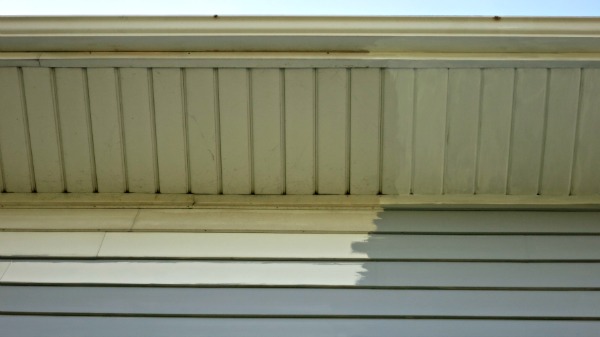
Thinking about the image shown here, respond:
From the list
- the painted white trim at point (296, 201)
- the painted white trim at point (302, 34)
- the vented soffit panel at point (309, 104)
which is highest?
the painted white trim at point (302, 34)

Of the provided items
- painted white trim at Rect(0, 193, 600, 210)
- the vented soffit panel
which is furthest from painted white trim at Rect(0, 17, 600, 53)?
painted white trim at Rect(0, 193, 600, 210)

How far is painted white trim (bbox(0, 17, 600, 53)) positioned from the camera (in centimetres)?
172

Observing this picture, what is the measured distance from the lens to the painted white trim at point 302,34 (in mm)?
1720

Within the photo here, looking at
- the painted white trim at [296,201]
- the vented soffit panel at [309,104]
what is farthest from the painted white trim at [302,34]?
the painted white trim at [296,201]

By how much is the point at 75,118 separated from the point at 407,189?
1065 millimetres

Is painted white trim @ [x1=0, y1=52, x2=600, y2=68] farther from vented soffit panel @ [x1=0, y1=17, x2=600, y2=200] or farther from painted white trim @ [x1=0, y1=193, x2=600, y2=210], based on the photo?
painted white trim @ [x1=0, y1=193, x2=600, y2=210]

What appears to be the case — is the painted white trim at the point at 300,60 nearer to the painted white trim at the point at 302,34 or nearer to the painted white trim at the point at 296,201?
the painted white trim at the point at 302,34

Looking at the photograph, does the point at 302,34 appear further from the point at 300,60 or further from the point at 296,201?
the point at 296,201

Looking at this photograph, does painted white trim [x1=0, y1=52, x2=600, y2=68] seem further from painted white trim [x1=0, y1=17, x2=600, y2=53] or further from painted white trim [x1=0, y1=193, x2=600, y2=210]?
painted white trim [x1=0, y1=193, x2=600, y2=210]

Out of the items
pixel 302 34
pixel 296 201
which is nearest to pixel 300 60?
pixel 302 34

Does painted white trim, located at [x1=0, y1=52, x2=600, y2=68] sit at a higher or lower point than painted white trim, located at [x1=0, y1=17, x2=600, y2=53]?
lower

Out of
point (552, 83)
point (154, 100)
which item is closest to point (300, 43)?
point (154, 100)

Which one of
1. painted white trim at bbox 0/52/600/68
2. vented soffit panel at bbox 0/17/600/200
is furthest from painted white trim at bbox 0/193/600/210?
painted white trim at bbox 0/52/600/68

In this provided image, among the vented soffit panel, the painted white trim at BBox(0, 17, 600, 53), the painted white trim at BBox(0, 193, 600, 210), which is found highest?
the painted white trim at BBox(0, 17, 600, 53)
